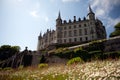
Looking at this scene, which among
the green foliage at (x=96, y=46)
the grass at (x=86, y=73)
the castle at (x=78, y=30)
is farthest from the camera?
the castle at (x=78, y=30)

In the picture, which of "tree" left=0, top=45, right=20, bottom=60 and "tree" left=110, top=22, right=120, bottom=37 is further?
"tree" left=0, top=45, right=20, bottom=60

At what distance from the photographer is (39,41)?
86.4 meters

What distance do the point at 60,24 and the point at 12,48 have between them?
26457 mm

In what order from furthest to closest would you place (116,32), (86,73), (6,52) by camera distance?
1. (6,52)
2. (116,32)
3. (86,73)

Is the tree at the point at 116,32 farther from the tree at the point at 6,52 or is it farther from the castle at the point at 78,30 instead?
the tree at the point at 6,52

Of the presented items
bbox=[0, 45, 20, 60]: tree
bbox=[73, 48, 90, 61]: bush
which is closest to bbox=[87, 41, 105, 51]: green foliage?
bbox=[73, 48, 90, 61]: bush

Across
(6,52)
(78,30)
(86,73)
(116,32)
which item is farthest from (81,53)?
(6,52)

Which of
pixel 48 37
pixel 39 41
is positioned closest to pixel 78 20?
pixel 48 37

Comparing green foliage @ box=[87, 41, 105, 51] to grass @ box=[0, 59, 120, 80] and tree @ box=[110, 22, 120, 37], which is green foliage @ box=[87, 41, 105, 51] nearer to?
tree @ box=[110, 22, 120, 37]

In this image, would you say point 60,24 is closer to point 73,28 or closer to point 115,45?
point 73,28

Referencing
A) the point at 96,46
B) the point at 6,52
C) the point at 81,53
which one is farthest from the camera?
the point at 6,52

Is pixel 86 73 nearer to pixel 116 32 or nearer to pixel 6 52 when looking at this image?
pixel 116 32

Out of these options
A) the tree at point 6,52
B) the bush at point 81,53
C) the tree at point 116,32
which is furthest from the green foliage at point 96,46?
the tree at point 6,52

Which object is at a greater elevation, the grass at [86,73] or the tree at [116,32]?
the tree at [116,32]
